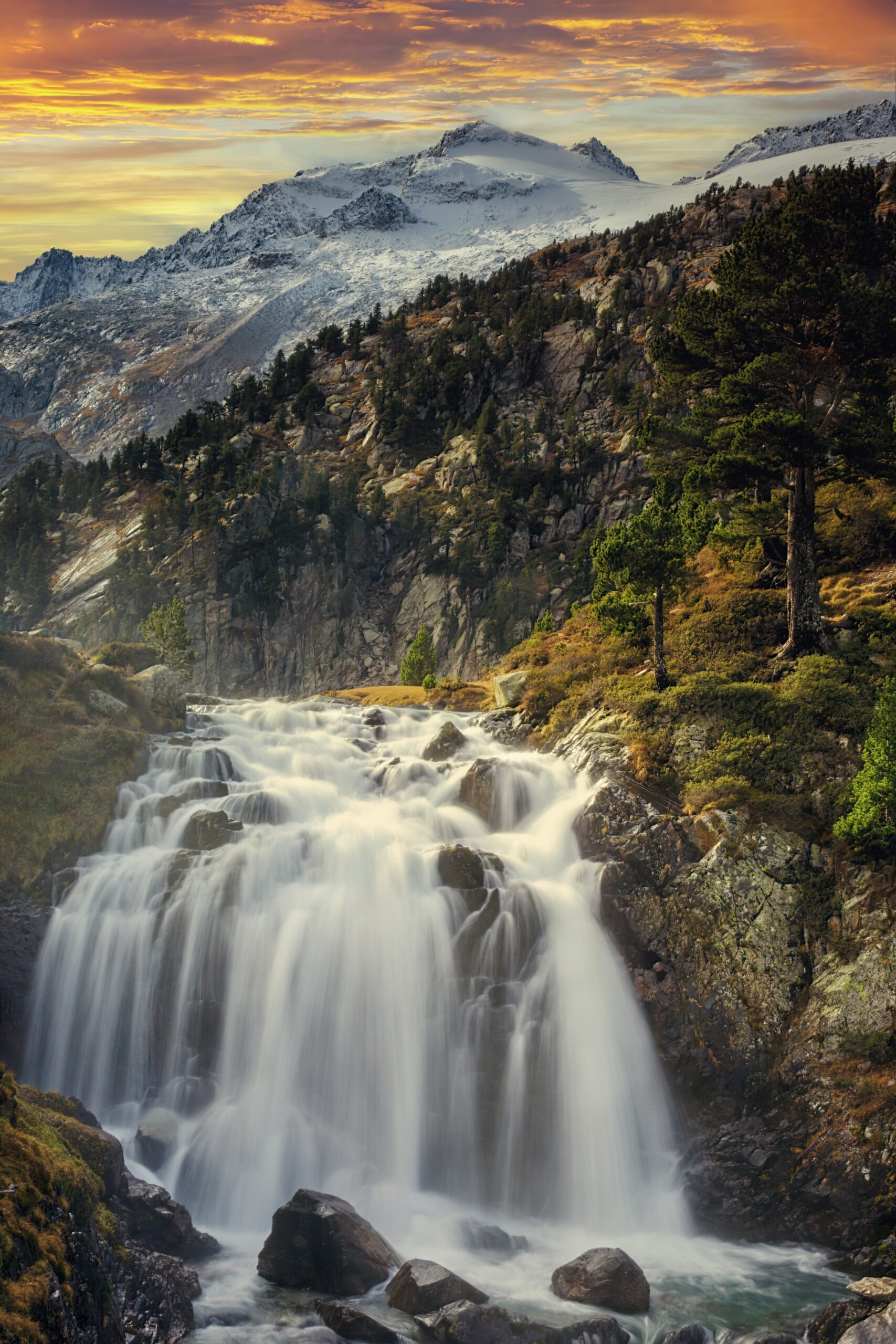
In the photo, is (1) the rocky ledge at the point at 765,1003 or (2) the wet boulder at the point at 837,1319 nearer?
A: (2) the wet boulder at the point at 837,1319

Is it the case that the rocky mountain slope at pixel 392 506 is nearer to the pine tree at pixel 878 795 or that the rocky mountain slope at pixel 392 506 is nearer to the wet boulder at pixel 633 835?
the wet boulder at pixel 633 835

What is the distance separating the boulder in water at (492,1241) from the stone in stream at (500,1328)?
3.69 metres

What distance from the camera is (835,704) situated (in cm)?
3105

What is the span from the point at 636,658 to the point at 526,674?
17.4ft

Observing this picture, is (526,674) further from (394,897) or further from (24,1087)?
(24,1087)

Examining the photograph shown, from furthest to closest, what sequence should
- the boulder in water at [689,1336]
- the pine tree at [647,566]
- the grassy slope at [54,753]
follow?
1. the pine tree at [647,566]
2. the grassy slope at [54,753]
3. the boulder in water at [689,1336]

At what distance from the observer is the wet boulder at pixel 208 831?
104 ft

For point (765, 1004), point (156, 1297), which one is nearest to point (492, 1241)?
point (156, 1297)

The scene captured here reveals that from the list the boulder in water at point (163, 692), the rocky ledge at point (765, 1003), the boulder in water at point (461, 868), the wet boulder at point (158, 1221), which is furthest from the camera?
the boulder in water at point (163, 692)

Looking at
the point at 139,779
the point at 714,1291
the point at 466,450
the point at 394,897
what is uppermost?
→ the point at 466,450

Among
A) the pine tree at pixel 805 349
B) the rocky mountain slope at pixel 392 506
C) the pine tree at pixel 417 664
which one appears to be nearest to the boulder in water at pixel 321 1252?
the pine tree at pixel 805 349

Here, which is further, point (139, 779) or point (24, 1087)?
point (139, 779)

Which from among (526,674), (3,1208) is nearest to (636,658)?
(526,674)

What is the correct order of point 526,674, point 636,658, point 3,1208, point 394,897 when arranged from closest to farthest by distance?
point 3,1208 < point 394,897 < point 636,658 < point 526,674
